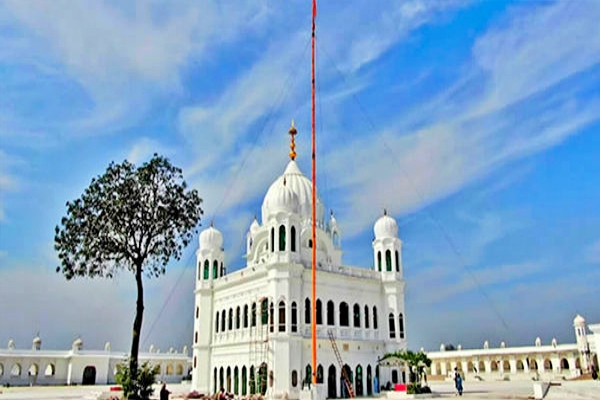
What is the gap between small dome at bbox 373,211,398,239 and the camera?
4450cm

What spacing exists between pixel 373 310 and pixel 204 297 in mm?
13532

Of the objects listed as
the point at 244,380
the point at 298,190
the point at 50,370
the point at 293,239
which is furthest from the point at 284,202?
the point at 50,370

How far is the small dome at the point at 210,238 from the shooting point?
4622 cm

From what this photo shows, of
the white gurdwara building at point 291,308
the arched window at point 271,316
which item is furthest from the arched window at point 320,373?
the arched window at point 271,316

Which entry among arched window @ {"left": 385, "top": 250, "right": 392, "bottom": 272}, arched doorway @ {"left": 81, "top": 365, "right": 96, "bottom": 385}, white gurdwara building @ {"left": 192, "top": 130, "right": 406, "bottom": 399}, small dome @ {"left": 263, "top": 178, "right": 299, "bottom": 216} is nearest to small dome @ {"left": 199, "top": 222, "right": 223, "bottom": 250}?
white gurdwara building @ {"left": 192, "top": 130, "right": 406, "bottom": 399}

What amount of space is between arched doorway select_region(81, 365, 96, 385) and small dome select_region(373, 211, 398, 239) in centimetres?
4042

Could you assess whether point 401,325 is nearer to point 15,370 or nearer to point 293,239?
point 293,239

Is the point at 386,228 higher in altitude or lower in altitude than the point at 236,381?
higher

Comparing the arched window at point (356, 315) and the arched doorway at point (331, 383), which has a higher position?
the arched window at point (356, 315)

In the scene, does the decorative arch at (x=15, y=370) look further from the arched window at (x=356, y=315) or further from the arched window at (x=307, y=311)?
the arched window at (x=356, y=315)

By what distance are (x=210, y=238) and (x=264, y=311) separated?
34.3 feet

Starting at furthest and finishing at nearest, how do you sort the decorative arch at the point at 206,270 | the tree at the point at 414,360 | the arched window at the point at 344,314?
the decorative arch at the point at 206,270 < the arched window at the point at 344,314 < the tree at the point at 414,360

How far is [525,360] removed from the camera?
6053 centimetres

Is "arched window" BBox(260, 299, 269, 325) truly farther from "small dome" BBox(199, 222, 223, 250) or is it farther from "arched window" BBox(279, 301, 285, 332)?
"small dome" BBox(199, 222, 223, 250)
